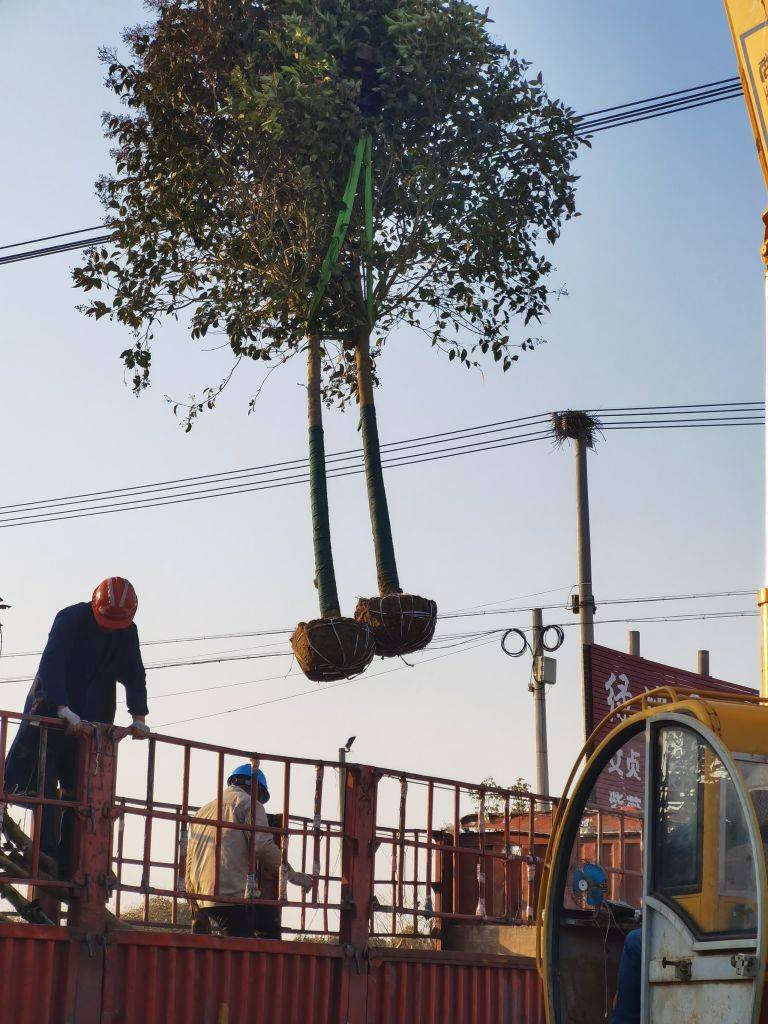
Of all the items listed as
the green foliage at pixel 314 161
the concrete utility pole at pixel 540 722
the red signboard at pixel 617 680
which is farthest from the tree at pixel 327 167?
the concrete utility pole at pixel 540 722

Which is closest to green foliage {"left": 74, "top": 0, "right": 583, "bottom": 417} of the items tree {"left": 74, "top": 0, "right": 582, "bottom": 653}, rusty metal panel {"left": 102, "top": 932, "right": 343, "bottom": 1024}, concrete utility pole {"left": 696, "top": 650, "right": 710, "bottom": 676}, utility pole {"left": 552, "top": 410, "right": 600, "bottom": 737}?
tree {"left": 74, "top": 0, "right": 582, "bottom": 653}

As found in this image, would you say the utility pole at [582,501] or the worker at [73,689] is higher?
the utility pole at [582,501]

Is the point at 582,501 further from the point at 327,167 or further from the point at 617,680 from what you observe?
the point at 327,167

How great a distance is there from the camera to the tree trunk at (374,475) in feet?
32.2

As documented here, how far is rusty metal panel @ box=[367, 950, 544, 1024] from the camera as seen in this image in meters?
9.35

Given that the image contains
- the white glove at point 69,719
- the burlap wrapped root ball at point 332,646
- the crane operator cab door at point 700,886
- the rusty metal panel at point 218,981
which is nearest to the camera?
the crane operator cab door at point 700,886

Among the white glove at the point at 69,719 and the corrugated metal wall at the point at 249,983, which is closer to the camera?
the corrugated metal wall at the point at 249,983

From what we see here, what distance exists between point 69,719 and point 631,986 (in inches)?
138

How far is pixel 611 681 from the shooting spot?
1791cm

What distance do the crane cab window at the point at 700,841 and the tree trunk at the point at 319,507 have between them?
327 centimetres

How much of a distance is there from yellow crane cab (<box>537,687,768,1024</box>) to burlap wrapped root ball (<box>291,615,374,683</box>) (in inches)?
88.0

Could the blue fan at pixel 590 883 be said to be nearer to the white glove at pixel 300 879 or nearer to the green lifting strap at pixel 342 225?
the white glove at pixel 300 879

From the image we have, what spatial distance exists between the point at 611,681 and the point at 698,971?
11792mm

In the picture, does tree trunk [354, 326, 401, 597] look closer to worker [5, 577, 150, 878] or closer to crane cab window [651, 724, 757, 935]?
worker [5, 577, 150, 878]
